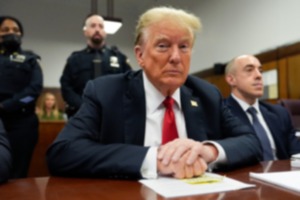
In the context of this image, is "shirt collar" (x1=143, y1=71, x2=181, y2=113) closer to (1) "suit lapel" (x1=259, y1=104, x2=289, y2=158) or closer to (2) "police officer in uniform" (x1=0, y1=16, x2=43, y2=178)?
(1) "suit lapel" (x1=259, y1=104, x2=289, y2=158)

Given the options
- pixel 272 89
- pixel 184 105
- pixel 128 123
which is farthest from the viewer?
pixel 272 89

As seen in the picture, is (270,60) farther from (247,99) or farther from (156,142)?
(156,142)

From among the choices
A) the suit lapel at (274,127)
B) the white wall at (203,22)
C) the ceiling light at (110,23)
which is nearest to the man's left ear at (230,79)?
the suit lapel at (274,127)

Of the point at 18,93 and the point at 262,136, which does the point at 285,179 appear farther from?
the point at 18,93

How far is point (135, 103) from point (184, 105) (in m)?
0.22

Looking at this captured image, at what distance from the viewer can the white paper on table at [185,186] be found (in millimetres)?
856

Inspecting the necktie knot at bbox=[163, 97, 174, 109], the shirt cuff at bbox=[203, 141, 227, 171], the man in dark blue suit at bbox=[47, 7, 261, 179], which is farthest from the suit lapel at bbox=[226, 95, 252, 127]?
the shirt cuff at bbox=[203, 141, 227, 171]

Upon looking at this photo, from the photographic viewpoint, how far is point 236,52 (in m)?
5.99

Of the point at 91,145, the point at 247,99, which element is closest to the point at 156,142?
the point at 91,145

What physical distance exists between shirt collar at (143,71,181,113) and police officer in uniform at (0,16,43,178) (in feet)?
5.60

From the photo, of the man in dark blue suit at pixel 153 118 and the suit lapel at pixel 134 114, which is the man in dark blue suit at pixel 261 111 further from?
the suit lapel at pixel 134 114

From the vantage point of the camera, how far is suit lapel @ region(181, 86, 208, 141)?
141cm

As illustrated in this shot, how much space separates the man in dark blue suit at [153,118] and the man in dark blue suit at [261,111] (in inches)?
36.7

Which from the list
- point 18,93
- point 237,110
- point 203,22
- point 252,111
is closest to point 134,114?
point 237,110
